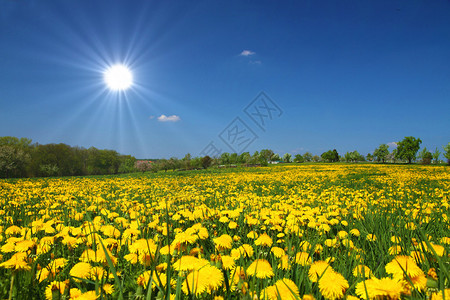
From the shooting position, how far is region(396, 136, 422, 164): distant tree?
64.3 meters

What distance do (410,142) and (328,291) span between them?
8757cm

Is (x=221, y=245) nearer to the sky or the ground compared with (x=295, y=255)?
nearer to the sky

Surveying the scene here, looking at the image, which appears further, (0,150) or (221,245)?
(0,150)

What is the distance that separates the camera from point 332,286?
1085 mm

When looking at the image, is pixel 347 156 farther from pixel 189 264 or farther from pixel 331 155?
pixel 189 264

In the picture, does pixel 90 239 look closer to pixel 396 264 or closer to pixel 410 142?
pixel 396 264

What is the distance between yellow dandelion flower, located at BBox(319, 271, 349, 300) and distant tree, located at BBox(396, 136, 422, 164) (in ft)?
280

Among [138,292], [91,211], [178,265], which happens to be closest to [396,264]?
[178,265]

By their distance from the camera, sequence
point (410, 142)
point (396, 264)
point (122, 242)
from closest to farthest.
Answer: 1. point (396, 264)
2. point (122, 242)
3. point (410, 142)

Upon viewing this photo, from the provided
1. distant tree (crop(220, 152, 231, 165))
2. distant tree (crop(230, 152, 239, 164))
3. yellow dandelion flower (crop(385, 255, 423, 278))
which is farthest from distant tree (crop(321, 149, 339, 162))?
yellow dandelion flower (crop(385, 255, 423, 278))

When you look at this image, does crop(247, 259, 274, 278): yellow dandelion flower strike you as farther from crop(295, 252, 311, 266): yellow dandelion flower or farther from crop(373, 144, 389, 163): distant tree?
crop(373, 144, 389, 163): distant tree

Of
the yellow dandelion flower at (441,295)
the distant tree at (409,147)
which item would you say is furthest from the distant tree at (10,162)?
the distant tree at (409,147)

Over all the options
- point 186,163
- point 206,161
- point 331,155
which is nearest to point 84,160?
point 186,163

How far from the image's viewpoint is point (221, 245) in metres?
1.66
